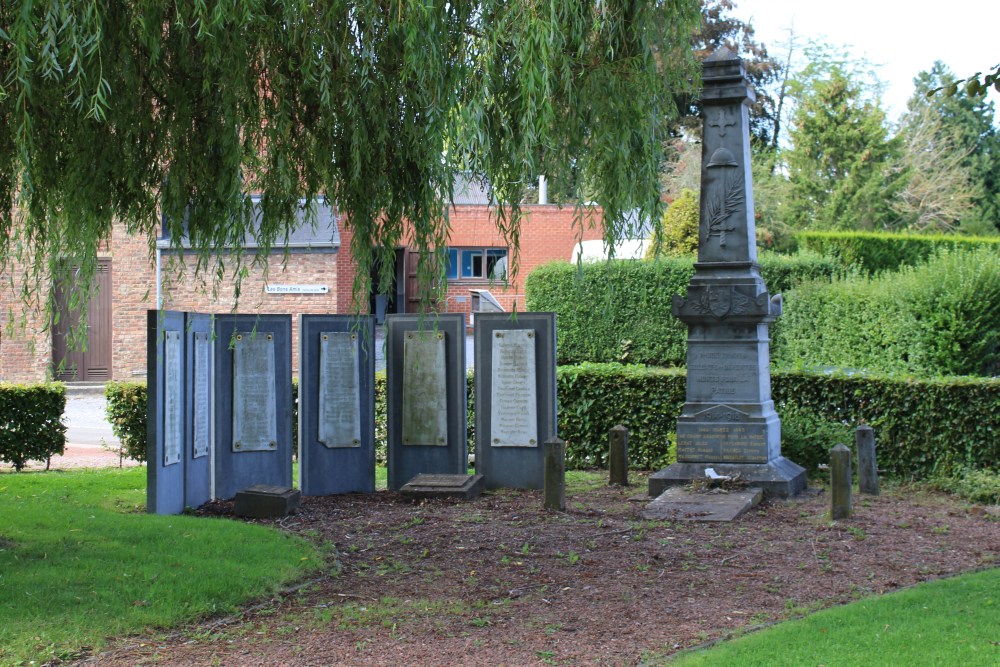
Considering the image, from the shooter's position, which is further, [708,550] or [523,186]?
[708,550]

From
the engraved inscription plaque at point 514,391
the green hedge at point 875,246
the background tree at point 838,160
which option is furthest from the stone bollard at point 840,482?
the background tree at point 838,160

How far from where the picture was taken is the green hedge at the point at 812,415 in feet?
33.6

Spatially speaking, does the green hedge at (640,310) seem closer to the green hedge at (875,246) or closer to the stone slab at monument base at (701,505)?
the green hedge at (875,246)

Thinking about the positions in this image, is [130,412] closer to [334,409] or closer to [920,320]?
[334,409]

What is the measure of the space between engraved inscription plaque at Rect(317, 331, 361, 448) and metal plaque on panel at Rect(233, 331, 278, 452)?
0.51m

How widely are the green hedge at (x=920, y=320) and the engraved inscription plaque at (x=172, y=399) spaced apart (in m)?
8.76

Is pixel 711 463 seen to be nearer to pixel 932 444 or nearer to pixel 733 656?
pixel 932 444

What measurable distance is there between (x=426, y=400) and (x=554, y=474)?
2.07 metres

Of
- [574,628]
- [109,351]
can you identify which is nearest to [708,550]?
[574,628]

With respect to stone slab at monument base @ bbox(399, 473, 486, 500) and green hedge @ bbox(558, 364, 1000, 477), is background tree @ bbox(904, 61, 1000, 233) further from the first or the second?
stone slab at monument base @ bbox(399, 473, 486, 500)

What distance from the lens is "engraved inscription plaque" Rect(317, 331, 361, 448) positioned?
1030cm

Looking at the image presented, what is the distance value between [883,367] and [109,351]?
1908 cm

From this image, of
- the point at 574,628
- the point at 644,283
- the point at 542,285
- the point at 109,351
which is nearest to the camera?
the point at 574,628

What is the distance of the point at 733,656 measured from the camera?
15.5 feet
